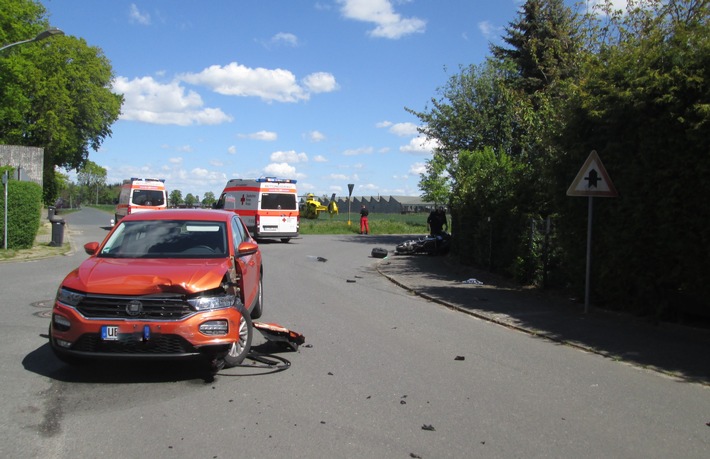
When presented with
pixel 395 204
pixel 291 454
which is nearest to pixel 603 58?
pixel 291 454

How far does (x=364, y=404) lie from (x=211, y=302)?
1.82 m

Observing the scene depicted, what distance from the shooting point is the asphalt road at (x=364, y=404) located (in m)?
4.49

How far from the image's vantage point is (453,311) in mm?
11102

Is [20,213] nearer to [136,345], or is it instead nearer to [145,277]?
[145,277]

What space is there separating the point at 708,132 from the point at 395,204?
278ft

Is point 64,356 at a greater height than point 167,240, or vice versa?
point 167,240

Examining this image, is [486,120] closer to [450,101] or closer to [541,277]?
[450,101]

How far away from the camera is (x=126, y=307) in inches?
227

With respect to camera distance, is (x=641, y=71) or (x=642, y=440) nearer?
(x=642, y=440)

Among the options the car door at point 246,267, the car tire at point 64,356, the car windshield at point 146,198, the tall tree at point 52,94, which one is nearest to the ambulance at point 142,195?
the car windshield at point 146,198

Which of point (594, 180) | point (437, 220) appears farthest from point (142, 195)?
point (594, 180)

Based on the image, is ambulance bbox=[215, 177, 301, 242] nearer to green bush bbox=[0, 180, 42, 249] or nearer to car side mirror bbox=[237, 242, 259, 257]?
green bush bbox=[0, 180, 42, 249]

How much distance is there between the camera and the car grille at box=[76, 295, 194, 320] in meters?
5.78

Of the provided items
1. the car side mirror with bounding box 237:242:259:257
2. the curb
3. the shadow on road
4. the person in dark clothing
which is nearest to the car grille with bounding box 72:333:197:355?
the shadow on road
